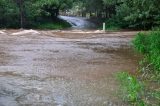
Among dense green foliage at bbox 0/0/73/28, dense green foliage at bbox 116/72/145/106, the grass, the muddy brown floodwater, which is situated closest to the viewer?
dense green foliage at bbox 116/72/145/106

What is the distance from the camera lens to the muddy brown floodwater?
31.2ft

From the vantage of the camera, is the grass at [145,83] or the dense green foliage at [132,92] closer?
the dense green foliage at [132,92]

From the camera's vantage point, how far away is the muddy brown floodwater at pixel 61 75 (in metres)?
9.52

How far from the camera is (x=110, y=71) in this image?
541 inches

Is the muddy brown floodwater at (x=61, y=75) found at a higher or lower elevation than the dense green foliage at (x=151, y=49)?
lower

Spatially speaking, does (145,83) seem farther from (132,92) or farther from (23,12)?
(23,12)

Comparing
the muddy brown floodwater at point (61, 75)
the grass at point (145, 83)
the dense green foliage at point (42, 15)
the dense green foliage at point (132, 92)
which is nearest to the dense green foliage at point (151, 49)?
the grass at point (145, 83)

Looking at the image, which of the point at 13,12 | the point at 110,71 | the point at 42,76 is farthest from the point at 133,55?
the point at 13,12

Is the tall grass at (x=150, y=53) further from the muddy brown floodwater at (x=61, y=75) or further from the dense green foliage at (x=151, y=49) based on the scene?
the muddy brown floodwater at (x=61, y=75)

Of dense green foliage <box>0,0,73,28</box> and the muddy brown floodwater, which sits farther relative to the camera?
dense green foliage <box>0,0,73,28</box>

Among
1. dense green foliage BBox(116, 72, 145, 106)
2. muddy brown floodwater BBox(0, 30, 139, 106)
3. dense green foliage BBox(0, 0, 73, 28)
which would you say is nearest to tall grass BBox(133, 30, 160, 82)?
muddy brown floodwater BBox(0, 30, 139, 106)

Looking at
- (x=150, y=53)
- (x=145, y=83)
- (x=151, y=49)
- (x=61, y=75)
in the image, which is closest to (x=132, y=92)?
(x=145, y=83)

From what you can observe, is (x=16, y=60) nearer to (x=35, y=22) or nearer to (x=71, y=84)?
(x=71, y=84)

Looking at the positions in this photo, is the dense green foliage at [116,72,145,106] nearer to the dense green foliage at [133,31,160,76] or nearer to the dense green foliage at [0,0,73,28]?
the dense green foliage at [133,31,160,76]
